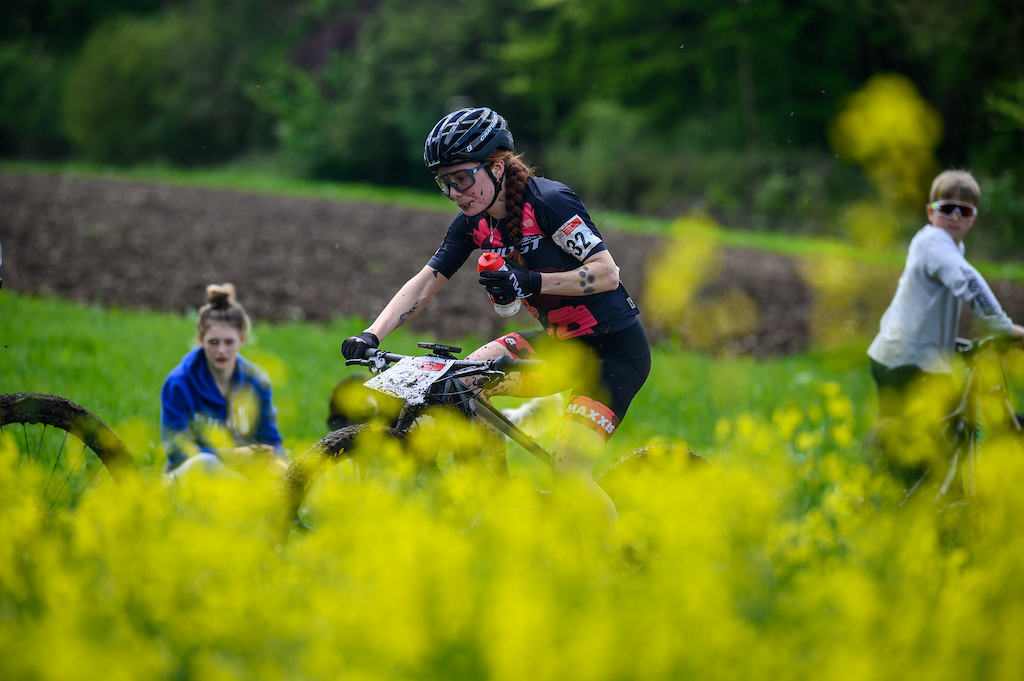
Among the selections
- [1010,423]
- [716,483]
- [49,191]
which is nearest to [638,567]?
[716,483]

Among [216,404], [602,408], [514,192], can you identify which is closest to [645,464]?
[602,408]

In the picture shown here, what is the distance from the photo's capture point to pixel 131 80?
47688 millimetres

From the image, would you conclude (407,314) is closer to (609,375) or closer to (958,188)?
(609,375)

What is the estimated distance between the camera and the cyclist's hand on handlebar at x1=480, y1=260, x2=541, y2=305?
3449mm

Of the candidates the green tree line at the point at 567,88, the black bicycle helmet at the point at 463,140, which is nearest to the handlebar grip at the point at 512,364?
the black bicycle helmet at the point at 463,140

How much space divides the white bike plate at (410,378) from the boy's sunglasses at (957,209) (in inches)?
139

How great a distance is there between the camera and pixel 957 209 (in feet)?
17.6

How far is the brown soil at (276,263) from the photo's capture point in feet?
40.0

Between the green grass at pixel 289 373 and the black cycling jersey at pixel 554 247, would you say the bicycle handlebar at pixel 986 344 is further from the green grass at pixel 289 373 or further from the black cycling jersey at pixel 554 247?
the black cycling jersey at pixel 554 247

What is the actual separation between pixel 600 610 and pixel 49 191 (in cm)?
2489

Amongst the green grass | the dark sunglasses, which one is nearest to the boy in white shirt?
the green grass

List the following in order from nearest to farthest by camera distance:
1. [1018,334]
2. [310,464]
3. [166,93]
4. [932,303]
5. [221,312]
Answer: [310,464] < [1018,334] < [221,312] < [932,303] < [166,93]

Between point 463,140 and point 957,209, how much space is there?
3.41 meters

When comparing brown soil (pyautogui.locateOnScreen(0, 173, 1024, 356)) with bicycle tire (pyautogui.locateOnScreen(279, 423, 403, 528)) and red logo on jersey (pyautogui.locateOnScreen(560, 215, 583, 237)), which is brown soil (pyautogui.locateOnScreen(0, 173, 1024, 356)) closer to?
red logo on jersey (pyautogui.locateOnScreen(560, 215, 583, 237))
